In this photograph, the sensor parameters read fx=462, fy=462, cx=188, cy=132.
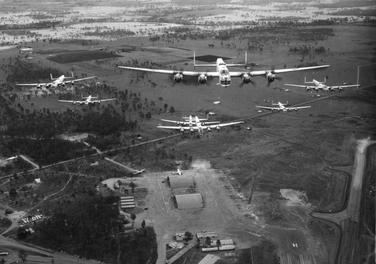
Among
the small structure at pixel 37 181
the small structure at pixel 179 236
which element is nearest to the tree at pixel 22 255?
the small structure at pixel 179 236

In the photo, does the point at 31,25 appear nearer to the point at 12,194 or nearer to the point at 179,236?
the point at 12,194

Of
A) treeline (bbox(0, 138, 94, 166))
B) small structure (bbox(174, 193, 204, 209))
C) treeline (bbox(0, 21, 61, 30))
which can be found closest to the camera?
small structure (bbox(174, 193, 204, 209))

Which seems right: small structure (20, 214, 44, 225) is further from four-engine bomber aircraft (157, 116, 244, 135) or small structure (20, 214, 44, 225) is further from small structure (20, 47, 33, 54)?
small structure (20, 47, 33, 54)

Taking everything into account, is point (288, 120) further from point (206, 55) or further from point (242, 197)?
point (206, 55)

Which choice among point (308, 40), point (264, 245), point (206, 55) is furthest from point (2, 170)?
point (308, 40)

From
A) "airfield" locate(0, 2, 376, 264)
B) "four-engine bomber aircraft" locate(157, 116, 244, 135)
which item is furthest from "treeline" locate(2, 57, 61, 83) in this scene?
"four-engine bomber aircraft" locate(157, 116, 244, 135)

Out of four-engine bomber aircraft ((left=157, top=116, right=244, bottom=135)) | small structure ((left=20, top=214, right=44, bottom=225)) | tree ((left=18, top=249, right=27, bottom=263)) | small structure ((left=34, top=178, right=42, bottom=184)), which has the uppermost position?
four-engine bomber aircraft ((left=157, top=116, right=244, bottom=135))

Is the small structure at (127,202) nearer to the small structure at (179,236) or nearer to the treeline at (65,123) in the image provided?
the small structure at (179,236)
